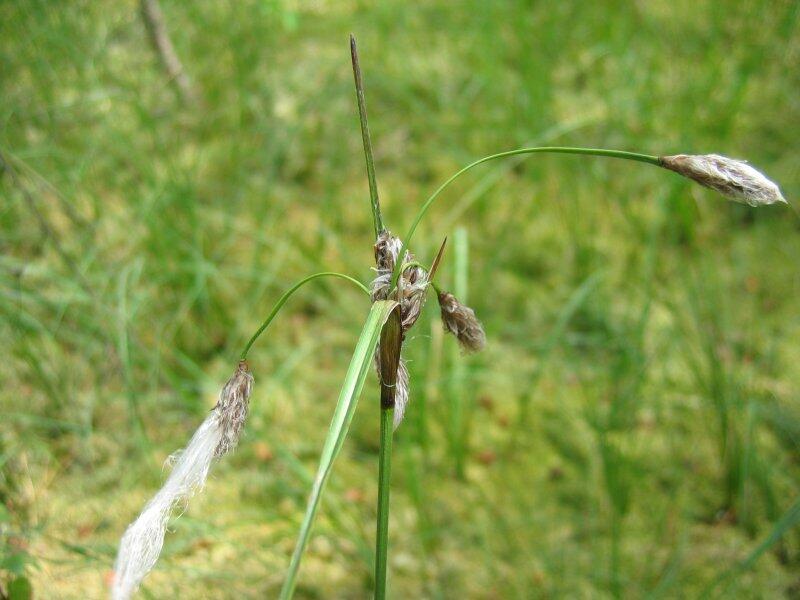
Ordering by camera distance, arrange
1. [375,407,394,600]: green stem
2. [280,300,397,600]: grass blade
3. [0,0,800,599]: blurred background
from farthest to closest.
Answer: [0,0,800,599]: blurred background
[375,407,394,600]: green stem
[280,300,397,600]: grass blade

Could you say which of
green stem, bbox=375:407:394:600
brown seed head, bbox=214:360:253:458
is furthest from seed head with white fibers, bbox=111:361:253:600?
green stem, bbox=375:407:394:600

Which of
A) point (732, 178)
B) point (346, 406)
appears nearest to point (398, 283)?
point (346, 406)

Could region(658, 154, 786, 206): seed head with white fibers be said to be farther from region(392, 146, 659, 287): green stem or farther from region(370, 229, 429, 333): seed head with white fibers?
region(370, 229, 429, 333): seed head with white fibers

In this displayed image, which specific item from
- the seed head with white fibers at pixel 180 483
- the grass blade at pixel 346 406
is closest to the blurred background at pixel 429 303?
the seed head with white fibers at pixel 180 483

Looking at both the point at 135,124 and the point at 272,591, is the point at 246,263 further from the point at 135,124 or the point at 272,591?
the point at 272,591

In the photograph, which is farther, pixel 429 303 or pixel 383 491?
pixel 429 303

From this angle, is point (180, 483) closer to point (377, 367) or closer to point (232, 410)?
point (232, 410)
